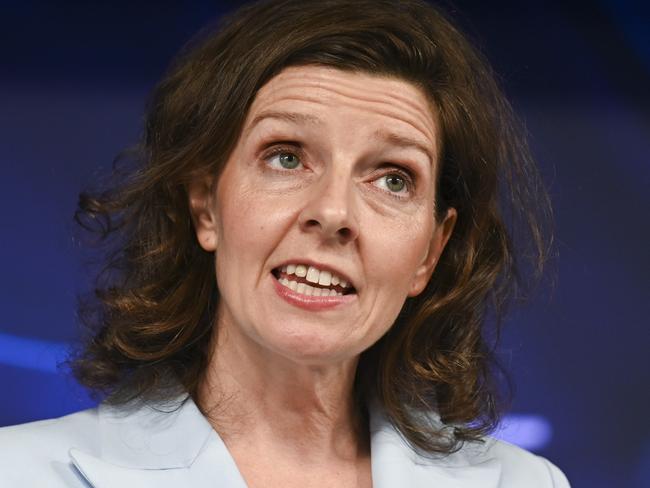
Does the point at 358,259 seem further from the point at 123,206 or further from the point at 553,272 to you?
the point at 553,272

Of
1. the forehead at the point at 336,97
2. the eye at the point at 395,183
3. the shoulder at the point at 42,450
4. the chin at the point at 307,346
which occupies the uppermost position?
the forehead at the point at 336,97

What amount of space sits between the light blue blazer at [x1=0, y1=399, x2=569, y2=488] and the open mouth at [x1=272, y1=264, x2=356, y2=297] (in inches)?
11.4

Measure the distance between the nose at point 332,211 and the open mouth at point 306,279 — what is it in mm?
62

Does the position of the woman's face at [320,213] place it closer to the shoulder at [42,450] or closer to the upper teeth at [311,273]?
the upper teeth at [311,273]

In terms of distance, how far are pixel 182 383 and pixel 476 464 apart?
1.93 ft

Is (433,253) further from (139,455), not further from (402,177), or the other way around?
(139,455)

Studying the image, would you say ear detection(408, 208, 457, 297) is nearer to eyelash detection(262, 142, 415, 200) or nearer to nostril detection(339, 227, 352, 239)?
eyelash detection(262, 142, 415, 200)

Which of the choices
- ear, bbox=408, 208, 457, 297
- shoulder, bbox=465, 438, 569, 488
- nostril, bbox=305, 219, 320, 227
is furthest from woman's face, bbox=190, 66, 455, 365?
shoulder, bbox=465, 438, 569, 488

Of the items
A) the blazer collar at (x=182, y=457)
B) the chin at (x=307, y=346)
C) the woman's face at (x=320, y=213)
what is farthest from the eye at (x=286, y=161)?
the blazer collar at (x=182, y=457)

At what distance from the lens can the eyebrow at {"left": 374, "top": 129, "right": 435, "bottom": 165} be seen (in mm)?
2348

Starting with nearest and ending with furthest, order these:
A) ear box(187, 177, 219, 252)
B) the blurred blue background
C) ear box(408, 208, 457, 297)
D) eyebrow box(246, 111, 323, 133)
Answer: eyebrow box(246, 111, 323, 133) < ear box(187, 177, 219, 252) < ear box(408, 208, 457, 297) < the blurred blue background

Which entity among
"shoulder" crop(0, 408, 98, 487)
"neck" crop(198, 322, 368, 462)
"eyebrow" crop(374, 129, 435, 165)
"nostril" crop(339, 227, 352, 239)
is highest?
"eyebrow" crop(374, 129, 435, 165)

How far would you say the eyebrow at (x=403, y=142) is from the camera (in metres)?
2.35

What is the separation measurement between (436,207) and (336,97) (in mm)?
334
